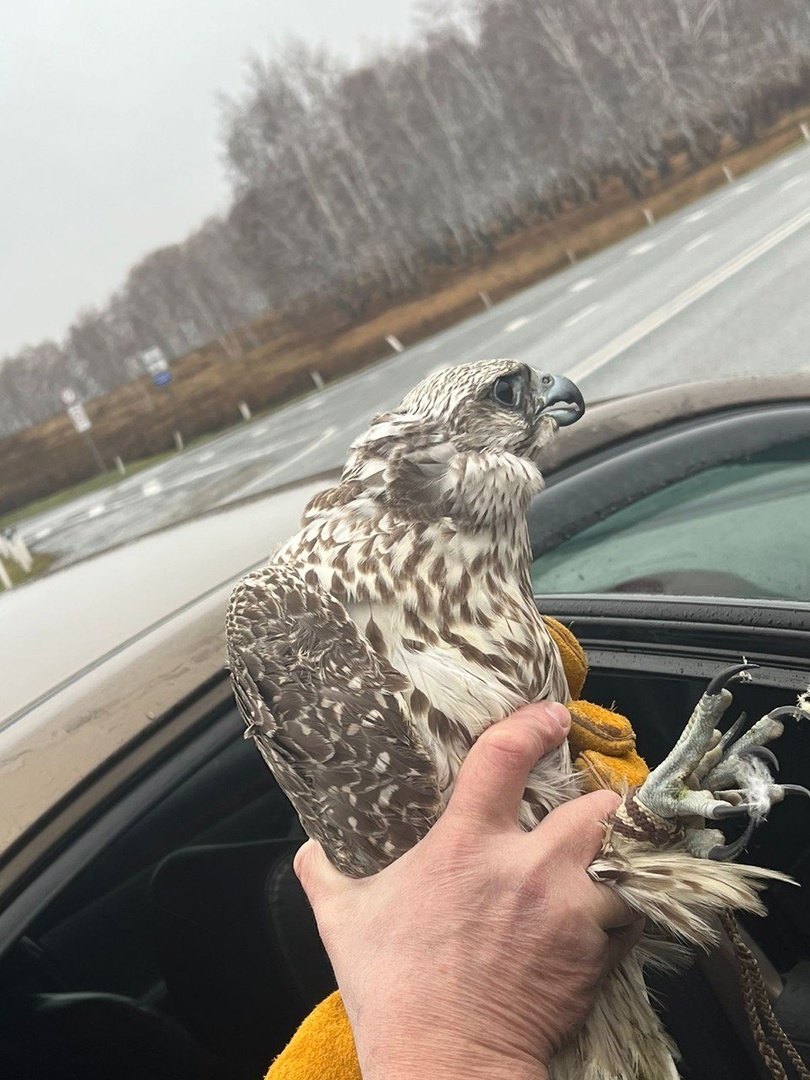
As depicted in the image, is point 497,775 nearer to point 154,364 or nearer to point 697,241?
point 697,241

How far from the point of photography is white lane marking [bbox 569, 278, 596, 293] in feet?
62.8

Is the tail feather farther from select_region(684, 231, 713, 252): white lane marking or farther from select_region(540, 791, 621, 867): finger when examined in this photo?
select_region(684, 231, 713, 252): white lane marking

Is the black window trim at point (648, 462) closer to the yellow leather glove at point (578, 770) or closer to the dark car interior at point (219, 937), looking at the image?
the dark car interior at point (219, 937)

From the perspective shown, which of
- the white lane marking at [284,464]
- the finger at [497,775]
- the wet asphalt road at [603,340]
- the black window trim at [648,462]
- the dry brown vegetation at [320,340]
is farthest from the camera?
the dry brown vegetation at [320,340]

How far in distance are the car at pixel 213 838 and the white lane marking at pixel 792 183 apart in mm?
22631

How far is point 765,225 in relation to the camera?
648 inches

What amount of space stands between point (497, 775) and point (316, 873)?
16.6 inches

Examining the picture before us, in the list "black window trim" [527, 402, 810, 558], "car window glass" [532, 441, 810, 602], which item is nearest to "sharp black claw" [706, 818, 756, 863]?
"car window glass" [532, 441, 810, 602]

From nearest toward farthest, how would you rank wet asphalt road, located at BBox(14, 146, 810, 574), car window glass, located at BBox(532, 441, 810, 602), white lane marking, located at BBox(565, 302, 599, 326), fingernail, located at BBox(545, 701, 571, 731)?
1. fingernail, located at BBox(545, 701, 571, 731)
2. car window glass, located at BBox(532, 441, 810, 602)
3. wet asphalt road, located at BBox(14, 146, 810, 574)
4. white lane marking, located at BBox(565, 302, 599, 326)

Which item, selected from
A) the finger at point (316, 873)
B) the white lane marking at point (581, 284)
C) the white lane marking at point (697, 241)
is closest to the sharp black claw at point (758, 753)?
the finger at point (316, 873)

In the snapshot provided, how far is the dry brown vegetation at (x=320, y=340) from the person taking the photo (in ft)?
98.3

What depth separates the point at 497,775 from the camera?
122 centimetres

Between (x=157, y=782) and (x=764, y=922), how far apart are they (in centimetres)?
123

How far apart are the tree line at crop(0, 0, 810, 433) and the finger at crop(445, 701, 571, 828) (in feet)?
121
